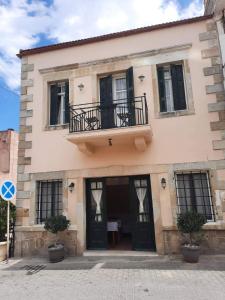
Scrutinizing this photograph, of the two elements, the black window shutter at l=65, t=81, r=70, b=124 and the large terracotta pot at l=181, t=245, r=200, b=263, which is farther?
the black window shutter at l=65, t=81, r=70, b=124

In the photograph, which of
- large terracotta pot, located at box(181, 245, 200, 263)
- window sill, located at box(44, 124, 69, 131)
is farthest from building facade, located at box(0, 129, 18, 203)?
large terracotta pot, located at box(181, 245, 200, 263)

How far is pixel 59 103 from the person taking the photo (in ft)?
30.9

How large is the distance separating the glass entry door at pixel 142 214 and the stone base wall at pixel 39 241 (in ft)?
6.64

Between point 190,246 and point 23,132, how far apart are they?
6.81 m

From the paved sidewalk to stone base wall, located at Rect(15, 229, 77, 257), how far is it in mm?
698

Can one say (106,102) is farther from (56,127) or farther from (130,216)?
(130,216)

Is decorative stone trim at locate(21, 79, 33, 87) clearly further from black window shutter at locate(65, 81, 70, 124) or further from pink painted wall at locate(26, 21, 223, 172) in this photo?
black window shutter at locate(65, 81, 70, 124)

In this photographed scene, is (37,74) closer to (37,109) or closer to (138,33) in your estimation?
(37,109)

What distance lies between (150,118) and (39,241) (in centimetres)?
556

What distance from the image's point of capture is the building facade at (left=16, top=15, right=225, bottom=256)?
756cm

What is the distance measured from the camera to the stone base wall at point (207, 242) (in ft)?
23.1

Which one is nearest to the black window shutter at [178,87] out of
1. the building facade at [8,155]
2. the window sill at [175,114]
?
the window sill at [175,114]

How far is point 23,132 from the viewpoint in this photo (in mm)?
9125

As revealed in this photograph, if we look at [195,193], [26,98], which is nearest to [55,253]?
[195,193]
